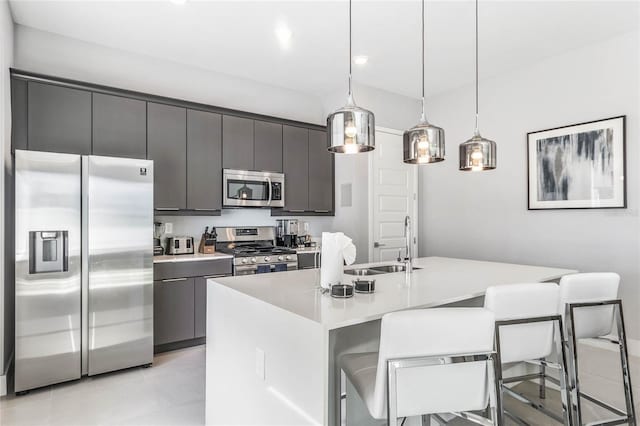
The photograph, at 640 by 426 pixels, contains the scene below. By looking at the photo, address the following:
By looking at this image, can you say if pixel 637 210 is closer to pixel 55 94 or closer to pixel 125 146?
pixel 125 146

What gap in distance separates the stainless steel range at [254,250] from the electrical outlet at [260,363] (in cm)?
215

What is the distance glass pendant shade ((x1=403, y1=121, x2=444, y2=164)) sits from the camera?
7.64ft

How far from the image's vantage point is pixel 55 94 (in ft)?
10.3

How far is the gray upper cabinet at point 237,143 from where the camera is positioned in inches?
161

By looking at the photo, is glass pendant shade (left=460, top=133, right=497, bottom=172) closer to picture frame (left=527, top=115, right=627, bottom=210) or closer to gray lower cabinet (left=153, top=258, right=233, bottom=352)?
picture frame (left=527, top=115, right=627, bottom=210)

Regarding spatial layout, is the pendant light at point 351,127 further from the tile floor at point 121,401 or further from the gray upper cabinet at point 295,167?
the gray upper cabinet at point 295,167

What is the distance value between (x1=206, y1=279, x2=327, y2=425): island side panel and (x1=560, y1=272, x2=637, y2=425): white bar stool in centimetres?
157

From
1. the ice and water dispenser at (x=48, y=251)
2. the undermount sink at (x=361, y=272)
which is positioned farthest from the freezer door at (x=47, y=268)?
the undermount sink at (x=361, y=272)

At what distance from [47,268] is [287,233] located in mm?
2571

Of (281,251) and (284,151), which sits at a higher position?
(284,151)

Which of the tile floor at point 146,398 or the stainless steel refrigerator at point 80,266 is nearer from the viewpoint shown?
the tile floor at point 146,398

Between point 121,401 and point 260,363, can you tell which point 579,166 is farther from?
point 121,401

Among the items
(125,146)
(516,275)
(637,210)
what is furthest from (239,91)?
(637,210)

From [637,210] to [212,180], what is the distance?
3979mm
